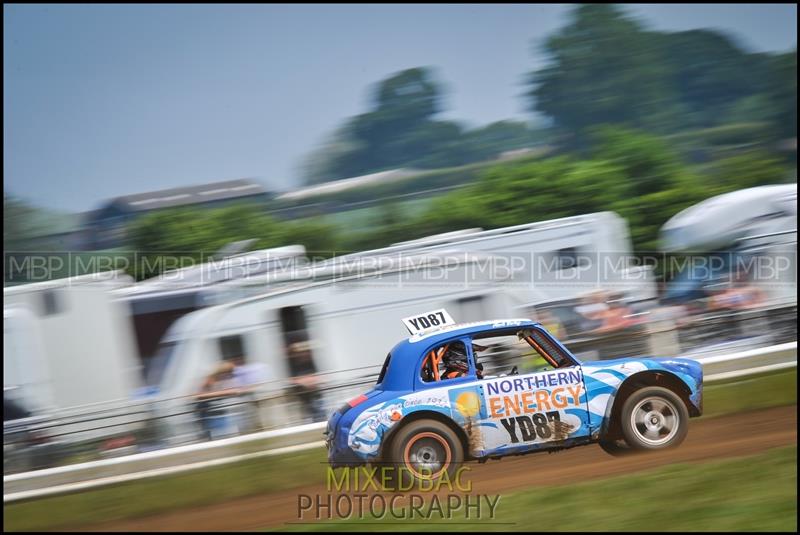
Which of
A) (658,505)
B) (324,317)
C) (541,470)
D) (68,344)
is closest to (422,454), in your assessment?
(541,470)

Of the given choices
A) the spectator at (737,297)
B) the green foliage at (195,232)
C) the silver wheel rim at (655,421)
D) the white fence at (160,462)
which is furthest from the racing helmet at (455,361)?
the green foliage at (195,232)

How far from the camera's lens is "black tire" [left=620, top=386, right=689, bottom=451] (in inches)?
241

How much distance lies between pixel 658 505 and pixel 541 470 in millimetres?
1218

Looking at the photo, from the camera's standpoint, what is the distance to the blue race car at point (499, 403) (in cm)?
591

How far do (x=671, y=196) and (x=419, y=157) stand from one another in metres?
9.06

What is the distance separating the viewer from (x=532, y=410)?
19.8 ft

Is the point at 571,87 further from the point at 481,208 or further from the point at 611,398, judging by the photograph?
the point at 611,398

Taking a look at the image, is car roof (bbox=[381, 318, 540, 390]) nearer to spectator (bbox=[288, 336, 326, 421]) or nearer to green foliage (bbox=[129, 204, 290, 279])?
spectator (bbox=[288, 336, 326, 421])

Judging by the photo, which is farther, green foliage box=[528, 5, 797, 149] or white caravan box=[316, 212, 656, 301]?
green foliage box=[528, 5, 797, 149]

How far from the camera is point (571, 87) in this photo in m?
28.4

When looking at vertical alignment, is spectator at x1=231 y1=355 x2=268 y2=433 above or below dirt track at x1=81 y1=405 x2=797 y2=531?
above

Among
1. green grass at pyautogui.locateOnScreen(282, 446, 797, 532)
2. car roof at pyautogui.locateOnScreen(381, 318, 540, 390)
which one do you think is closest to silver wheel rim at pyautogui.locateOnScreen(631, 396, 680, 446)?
green grass at pyautogui.locateOnScreen(282, 446, 797, 532)

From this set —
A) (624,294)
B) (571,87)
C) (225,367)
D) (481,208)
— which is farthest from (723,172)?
(225,367)

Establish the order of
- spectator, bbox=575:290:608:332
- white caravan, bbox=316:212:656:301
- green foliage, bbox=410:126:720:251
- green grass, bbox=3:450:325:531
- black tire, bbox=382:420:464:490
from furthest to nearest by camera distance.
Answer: green foliage, bbox=410:126:720:251 → white caravan, bbox=316:212:656:301 → spectator, bbox=575:290:608:332 → green grass, bbox=3:450:325:531 → black tire, bbox=382:420:464:490
